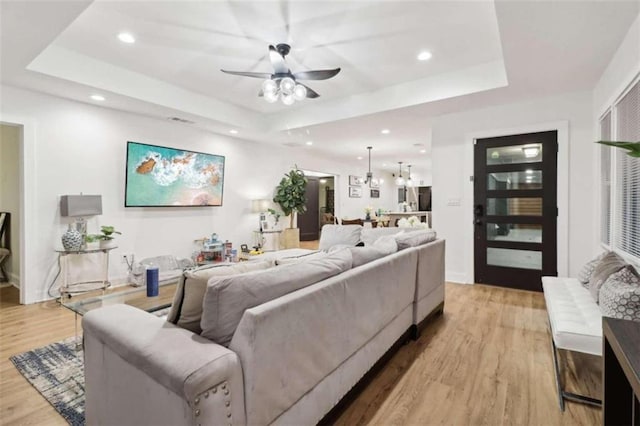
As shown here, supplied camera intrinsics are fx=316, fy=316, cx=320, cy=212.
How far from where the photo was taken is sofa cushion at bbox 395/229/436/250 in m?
2.72

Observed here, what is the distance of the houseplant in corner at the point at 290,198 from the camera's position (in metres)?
6.87

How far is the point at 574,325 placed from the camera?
1.92 metres

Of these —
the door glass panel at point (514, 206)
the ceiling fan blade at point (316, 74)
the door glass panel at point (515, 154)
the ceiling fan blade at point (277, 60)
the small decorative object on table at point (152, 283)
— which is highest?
the ceiling fan blade at point (277, 60)

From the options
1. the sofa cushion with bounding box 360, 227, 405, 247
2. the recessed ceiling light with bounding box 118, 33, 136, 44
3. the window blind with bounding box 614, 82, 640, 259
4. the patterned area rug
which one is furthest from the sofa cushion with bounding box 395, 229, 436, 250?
the recessed ceiling light with bounding box 118, 33, 136, 44

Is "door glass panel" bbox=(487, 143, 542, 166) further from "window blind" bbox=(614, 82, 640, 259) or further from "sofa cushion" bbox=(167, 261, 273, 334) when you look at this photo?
"sofa cushion" bbox=(167, 261, 273, 334)

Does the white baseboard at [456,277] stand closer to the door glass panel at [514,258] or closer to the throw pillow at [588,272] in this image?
the door glass panel at [514,258]

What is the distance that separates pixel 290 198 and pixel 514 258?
4.27m

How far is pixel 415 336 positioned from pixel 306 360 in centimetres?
158

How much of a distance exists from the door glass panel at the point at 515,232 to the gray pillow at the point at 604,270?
5.26 ft

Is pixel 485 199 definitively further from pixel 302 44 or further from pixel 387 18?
pixel 302 44

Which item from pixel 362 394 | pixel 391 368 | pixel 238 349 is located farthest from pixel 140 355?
pixel 391 368

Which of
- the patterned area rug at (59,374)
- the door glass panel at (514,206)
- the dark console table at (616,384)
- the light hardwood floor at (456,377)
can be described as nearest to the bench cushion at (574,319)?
the light hardwood floor at (456,377)

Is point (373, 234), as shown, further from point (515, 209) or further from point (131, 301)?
point (131, 301)

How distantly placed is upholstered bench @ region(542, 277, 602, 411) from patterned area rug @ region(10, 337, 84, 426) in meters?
2.72
